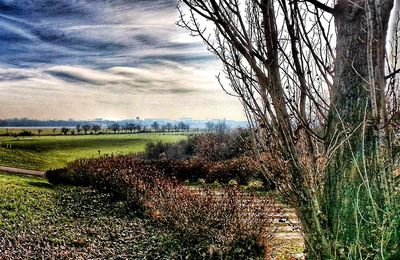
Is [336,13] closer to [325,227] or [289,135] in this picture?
[289,135]

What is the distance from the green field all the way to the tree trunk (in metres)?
17.4

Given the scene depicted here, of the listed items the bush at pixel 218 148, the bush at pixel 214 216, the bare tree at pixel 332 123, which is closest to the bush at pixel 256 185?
the bush at pixel 214 216

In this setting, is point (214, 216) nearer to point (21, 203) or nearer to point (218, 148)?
point (21, 203)

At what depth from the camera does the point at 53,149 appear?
23.7 meters

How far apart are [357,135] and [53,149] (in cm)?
2326

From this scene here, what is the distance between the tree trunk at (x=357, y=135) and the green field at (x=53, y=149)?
57.2ft

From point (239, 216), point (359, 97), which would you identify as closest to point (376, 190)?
point (359, 97)

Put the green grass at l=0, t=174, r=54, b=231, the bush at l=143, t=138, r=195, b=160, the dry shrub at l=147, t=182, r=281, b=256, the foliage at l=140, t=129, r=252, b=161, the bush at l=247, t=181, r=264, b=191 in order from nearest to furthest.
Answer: the dry shrub at l=147, t=182, r=281, b=256 → the green grass at l=0, t=174, r=54, b=231 → the bush at l=247, t=181, r=264, b=191 → the foliage at l=140, t=129, r=252, b=161 → the bush at l=143, t=138, r=195, b=160

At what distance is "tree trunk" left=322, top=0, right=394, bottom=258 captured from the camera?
2.37m

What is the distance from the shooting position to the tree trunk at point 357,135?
7.77ft

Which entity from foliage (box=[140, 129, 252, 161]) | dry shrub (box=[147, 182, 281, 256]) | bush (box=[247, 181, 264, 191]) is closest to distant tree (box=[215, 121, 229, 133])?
foliage (box=[140, 129, 252, 161])

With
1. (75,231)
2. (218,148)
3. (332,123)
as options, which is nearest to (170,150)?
(218,148)

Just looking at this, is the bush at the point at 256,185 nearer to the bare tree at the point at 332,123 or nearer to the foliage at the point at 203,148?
the foliage at the point at 203,148

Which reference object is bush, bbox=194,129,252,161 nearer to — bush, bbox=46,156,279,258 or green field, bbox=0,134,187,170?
green field, bbox=0,134,187,170
